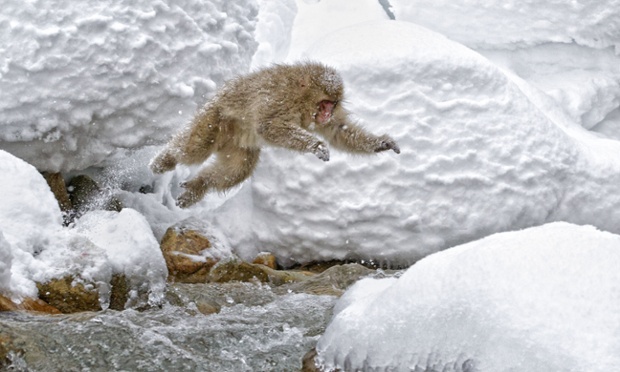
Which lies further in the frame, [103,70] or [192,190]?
[103,70]

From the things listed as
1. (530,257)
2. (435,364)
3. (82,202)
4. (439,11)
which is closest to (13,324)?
(435,364)

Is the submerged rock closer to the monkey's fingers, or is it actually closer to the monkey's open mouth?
the monkey's fingers

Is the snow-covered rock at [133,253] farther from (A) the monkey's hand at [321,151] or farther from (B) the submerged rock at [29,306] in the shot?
(A) the monkey's hand at [321,151]

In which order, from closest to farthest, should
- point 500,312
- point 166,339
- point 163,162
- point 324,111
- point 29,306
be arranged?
point 500,312 < point 166,339 < point 29,306 < point 324,111 < point 163,162

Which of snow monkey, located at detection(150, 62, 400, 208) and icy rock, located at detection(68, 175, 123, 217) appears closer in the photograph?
snow monkey, located at detection(150, 62, 400, 208)

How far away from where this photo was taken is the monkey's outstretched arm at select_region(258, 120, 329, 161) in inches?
153

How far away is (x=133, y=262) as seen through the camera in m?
4.19

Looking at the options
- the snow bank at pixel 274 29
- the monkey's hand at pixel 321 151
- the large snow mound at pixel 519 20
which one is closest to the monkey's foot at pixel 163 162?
the monkey's hand at pixel 321 151

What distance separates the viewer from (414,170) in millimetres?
5383

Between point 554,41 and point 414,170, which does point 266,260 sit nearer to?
point 414,170

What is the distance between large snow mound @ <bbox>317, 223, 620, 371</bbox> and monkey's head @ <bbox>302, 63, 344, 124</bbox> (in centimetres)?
139

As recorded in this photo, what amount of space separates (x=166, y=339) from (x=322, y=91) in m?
1.36

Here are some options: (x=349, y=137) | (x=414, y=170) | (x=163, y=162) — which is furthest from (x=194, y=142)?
(x=414, y=170)

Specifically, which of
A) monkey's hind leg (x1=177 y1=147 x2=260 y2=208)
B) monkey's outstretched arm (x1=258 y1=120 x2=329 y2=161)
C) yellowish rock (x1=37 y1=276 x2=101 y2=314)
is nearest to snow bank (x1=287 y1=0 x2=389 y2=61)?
monkey's hind leg (x1=177 y1=147 x2=260 y2=208)
